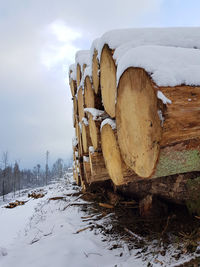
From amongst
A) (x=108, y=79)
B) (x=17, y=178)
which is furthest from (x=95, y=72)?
(x=17, y=178)

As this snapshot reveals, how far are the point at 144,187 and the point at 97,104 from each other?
128 centimetres

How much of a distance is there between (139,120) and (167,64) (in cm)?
35

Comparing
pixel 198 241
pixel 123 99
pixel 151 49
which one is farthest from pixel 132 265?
pixel 151 49

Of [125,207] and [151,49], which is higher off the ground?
[151,49]

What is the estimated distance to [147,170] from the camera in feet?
3.62

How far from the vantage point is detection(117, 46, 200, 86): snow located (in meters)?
0.91

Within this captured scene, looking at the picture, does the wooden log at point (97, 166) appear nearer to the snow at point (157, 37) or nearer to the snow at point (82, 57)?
the snow at point (157, 37)

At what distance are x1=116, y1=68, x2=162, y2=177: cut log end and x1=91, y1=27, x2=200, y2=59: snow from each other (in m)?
0.47

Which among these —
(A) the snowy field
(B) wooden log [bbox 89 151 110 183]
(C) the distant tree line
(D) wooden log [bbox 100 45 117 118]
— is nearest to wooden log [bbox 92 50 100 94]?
(D) wooden log [bbox 100 45 117 118]

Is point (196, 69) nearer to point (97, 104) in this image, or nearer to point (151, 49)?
point (151, 49)

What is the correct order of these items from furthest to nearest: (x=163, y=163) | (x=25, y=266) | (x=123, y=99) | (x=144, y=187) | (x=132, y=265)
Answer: (x=144, y=187) → (x=25, y=266) → (x=132, y=265) → (x=123, y=99) → (x=163, y=163)

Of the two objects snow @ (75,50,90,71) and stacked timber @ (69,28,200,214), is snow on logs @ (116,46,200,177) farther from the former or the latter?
snow @ (75,50,90,71)

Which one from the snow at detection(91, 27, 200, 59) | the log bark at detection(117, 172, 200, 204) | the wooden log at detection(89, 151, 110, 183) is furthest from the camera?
the wooden log at detection(89, 151, 110, 183)

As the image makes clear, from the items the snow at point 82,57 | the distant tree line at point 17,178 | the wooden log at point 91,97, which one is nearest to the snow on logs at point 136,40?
the wooden log at point 91,97
